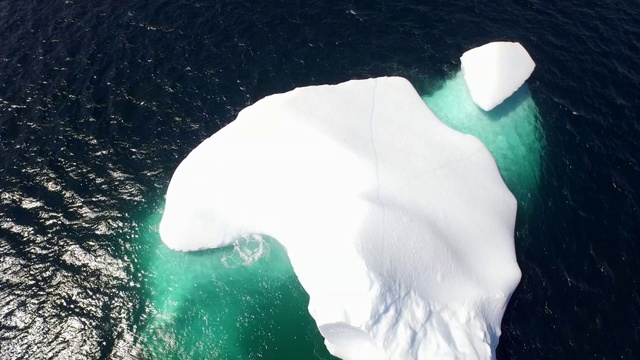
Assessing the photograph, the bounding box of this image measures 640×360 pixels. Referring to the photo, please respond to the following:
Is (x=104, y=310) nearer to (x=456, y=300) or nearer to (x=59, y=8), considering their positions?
(x=456, y=300)

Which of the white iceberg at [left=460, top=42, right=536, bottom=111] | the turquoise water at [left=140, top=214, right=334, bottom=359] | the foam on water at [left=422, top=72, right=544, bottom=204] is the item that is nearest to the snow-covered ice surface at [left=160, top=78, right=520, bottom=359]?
the turquoise water at [left=140, top=214, right=334, bottom=359]

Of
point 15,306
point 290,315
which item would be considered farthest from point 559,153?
point 15,306

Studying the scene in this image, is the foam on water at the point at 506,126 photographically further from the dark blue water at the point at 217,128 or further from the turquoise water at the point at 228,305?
the turquoise water at the point at 228,305

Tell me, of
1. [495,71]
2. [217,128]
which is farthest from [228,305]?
[495,71]

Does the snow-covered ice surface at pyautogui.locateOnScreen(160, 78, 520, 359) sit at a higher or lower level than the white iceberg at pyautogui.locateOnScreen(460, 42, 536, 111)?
lower

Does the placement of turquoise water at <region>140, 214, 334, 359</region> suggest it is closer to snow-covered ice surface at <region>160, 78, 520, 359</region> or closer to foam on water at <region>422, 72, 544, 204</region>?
snow-covered ice surface at <region>160, 78, 520, 359</region>
